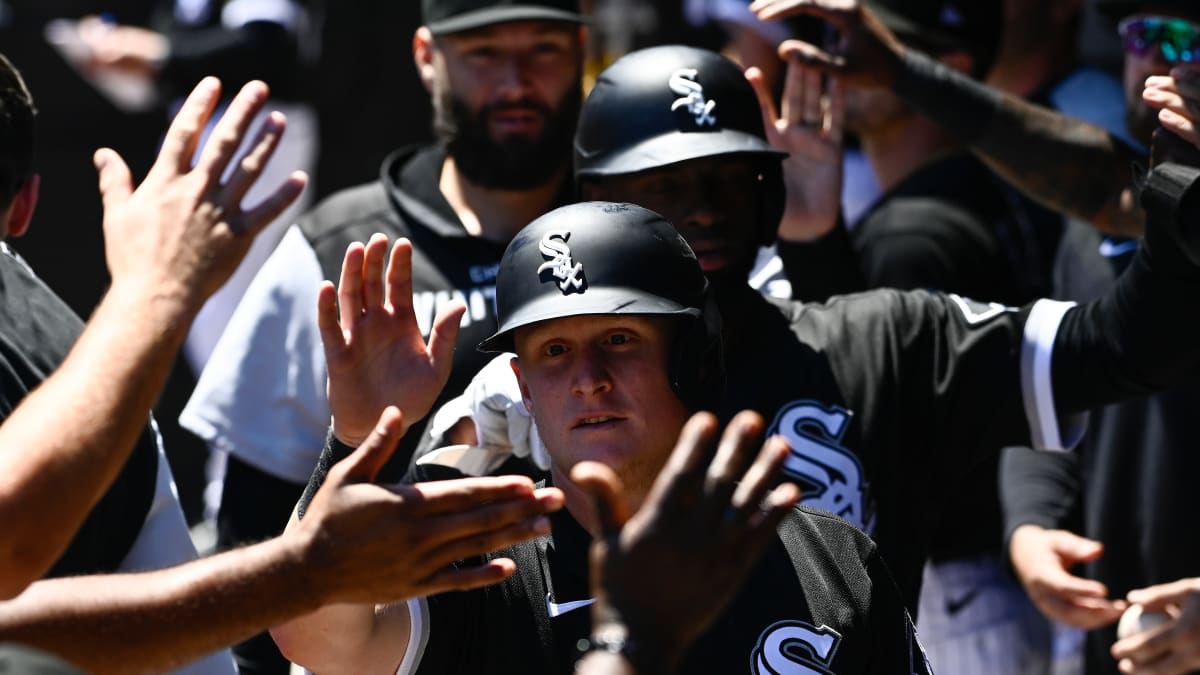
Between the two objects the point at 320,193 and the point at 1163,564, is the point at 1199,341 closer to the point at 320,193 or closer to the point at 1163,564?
the point at 1163,564

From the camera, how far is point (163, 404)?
26.4 ft

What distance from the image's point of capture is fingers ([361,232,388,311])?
276 cm

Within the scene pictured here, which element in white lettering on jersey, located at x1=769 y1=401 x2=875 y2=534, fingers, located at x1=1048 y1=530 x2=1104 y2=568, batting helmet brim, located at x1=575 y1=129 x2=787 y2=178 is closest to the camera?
white lettering on jersey, located at x1=769 y1=401 x2=875 y2=534

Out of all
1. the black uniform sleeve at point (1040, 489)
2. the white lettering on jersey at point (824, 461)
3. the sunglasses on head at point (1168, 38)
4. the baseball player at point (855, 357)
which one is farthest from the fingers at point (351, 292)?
the sunglasses on head at point (1168, 38)

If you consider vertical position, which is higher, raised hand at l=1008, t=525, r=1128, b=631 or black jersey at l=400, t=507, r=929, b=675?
black jersey at l=400, t=507, r=929, b=675

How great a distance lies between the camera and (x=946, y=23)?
17.6ft

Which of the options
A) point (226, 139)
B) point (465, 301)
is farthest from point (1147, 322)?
point (226, 139)

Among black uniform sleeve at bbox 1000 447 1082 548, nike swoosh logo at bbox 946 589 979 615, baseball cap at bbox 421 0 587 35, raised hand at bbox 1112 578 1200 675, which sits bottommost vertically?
nike swoosh logo at bbox 946 589 979 615

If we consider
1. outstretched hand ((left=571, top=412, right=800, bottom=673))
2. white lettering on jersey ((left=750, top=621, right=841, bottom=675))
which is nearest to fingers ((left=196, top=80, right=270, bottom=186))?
outstretched hand ((left=571, top=412, right=800, bottom=673))

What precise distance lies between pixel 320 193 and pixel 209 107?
561 cm

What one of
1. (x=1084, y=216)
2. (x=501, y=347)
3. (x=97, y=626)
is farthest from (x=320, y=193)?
(x=97, y=626)

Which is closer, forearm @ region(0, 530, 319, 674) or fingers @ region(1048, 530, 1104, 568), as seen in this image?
forearm @ region(0, 530, 319, 674)

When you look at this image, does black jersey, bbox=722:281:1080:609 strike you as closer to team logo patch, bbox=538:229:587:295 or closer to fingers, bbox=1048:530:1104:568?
fingers, bbox=1048:530:1104:568

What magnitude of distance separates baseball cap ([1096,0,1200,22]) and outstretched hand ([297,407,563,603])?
2.72m
